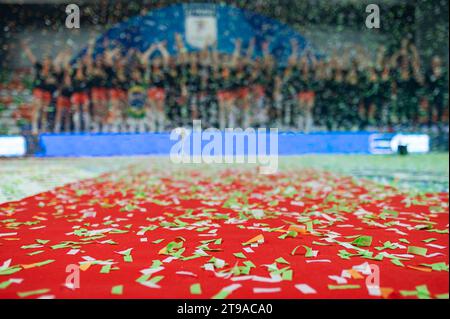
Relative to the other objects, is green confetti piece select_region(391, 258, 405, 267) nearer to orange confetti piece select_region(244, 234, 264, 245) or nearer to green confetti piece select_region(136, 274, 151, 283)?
orange confetti piece select_region(244, 234, 264, 245)

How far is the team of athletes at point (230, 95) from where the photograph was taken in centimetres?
970

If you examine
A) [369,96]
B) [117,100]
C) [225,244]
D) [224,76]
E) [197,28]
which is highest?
[197,28]

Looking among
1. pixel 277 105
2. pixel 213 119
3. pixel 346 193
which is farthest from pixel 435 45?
pixel 346 193

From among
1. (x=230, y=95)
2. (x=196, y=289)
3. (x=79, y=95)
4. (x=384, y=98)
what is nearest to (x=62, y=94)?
(x=79, y=95)

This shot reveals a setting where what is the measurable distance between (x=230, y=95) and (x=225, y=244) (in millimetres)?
8311

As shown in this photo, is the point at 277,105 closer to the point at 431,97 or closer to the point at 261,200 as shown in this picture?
the point at 431,97

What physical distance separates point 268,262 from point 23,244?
136 cm

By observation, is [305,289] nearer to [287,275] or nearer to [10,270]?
[287,275]

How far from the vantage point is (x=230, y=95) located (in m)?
9.97

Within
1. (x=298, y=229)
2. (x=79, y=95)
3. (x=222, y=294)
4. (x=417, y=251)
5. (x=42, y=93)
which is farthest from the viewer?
(x=79, y=95)

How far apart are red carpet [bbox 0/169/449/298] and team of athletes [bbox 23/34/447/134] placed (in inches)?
251

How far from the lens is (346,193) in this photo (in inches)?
143

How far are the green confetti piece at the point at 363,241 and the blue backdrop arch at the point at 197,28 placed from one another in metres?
10.6

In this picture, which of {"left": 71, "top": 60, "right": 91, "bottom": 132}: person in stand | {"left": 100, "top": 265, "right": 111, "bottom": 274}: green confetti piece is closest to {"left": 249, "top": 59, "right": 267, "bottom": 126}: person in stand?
{"left": 71, "top": 60, "right": 91, "bottom": 132}: person in stand
